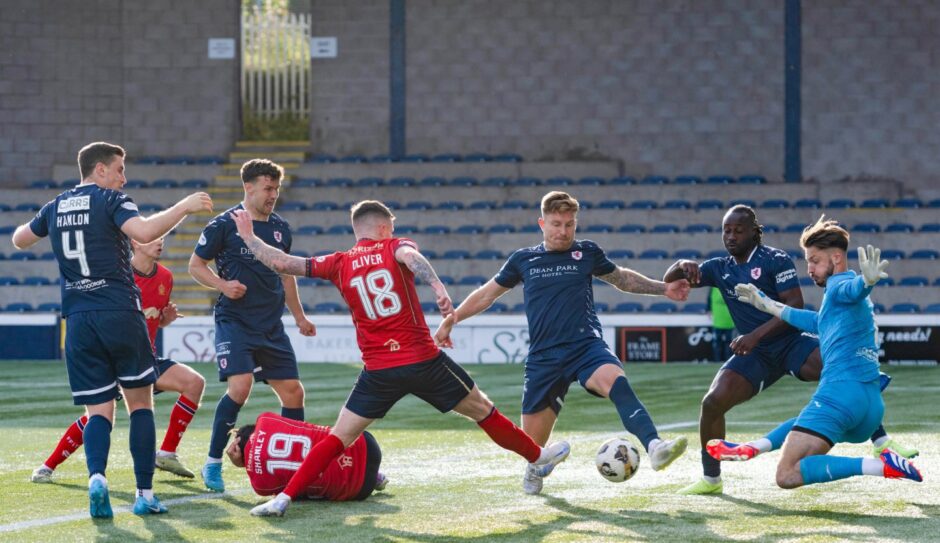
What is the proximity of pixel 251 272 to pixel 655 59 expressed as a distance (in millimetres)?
24493

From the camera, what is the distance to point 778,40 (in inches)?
1246

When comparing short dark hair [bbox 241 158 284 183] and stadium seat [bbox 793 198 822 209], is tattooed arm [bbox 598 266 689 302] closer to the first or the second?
short dark hair [bbox 241 158 284 183]

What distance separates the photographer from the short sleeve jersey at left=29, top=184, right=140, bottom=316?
24.2 feet

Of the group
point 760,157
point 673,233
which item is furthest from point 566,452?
point 760,157

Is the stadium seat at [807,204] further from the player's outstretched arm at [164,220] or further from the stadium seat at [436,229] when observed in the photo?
the player's outstretched arm at [164,220]

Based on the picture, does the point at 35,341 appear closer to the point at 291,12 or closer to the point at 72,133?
the point at 72,133

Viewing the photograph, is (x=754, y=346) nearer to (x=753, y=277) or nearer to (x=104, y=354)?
(x=753, y=277)

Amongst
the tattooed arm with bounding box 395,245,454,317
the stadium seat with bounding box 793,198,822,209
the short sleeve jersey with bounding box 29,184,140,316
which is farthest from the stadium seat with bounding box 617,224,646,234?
the short sleeve jersey with bounding box 29,184,140,316

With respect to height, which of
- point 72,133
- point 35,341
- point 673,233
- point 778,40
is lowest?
point 35,341

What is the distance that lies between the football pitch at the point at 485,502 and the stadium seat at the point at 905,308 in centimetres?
1469

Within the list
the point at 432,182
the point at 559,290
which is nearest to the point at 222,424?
the point at 559,290

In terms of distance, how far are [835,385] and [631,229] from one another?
21772 mm

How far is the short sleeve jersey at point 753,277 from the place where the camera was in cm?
845

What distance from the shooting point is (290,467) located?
796cm
